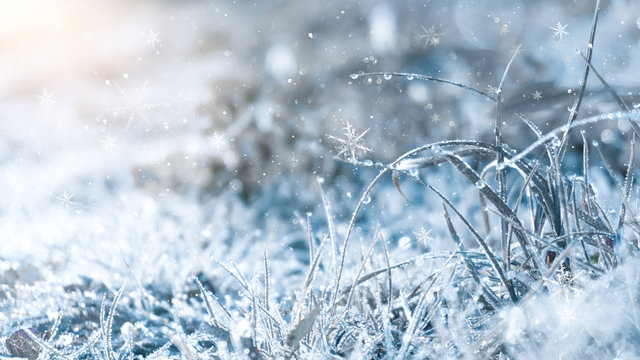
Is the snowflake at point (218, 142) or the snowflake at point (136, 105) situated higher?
the snowflake at point (136, 105)

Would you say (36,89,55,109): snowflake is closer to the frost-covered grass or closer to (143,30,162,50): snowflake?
the frost-covered grass

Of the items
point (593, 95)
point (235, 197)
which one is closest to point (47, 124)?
point (235, 197)

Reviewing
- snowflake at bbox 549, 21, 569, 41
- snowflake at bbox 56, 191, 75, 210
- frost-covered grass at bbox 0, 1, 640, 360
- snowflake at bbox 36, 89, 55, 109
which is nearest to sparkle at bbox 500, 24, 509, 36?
frost-covered grass at bbox 0, 1, 640, 360

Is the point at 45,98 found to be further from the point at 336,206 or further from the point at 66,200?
the point at 336,206

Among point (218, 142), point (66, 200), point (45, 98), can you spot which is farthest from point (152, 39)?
point (66, 200)

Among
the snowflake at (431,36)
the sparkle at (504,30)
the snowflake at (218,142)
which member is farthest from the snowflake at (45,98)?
the sparkle at (504,30)

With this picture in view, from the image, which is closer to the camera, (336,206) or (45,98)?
(336,206)

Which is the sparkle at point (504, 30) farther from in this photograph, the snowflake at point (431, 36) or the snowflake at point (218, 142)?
the snowflake at point (218, 142)
